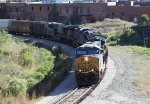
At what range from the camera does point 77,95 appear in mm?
24859

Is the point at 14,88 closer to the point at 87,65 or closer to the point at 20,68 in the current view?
the point at 87,65

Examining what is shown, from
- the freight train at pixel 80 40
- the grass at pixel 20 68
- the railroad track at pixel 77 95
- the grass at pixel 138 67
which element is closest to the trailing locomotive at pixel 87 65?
the freight train at pixel 80 40

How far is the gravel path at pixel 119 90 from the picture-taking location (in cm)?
2364

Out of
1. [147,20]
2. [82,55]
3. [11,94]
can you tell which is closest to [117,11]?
[147,20]

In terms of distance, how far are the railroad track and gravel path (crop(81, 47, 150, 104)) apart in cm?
33

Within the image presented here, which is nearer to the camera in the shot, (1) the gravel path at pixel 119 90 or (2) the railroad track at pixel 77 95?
(2) the railroad track at pixel 77 95

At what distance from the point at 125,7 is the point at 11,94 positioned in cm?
6104

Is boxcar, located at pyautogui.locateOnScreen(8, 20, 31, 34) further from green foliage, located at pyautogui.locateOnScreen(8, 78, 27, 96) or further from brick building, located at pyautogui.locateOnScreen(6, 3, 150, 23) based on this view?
green foliage, located at pyautogui.locateOnScreen(8, 78, 27, 96)

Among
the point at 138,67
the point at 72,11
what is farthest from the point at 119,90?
the point at 72,11

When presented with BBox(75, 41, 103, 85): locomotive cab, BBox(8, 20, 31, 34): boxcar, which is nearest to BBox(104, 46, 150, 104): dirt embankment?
BBox(75, 41, 103, 85): locomotive cab

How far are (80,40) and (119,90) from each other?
17.1 metres

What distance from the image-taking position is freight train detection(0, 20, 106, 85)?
27891mm

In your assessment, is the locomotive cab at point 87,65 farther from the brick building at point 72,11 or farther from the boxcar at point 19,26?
the brick building at point 72,11

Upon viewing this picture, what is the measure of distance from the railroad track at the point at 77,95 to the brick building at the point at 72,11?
183ft
